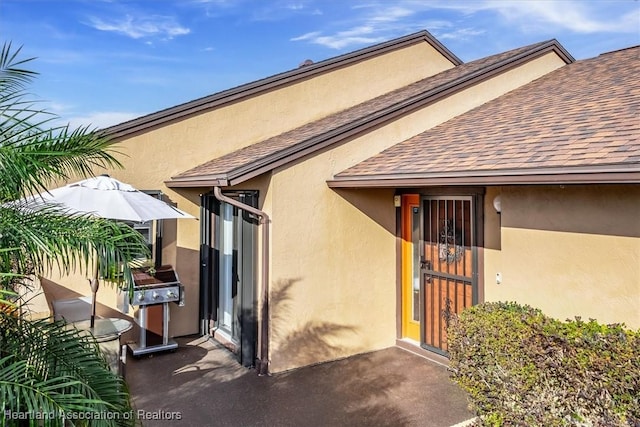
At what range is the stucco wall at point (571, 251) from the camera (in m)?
4.77

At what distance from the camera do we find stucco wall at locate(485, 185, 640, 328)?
4.77m

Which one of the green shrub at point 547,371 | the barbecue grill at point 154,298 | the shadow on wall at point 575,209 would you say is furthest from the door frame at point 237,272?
the shadow on wall at point 575,209

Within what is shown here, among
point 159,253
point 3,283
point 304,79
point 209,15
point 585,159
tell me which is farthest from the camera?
point 209,15

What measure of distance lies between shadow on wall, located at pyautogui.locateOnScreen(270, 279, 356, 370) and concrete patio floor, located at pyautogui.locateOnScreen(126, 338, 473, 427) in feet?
0.64

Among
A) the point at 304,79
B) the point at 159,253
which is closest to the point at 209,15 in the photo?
the point at 304,79

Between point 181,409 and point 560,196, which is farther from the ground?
point 560,196

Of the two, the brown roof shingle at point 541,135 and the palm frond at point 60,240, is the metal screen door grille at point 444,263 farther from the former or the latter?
the palm frond at point 60,240

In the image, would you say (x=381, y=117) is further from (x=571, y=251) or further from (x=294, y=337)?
(x=294, y=337)

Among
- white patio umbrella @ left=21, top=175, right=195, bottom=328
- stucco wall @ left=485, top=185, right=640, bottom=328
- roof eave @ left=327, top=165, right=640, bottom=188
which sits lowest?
stucco wall @ left=485, top=185, right=640, bottom=328

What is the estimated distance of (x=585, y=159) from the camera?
4.76 meters

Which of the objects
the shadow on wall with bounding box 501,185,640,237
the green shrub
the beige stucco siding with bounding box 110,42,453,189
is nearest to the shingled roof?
the beige stucco siding with bounding box 110,42,453,189

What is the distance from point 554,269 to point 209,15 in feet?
37.7

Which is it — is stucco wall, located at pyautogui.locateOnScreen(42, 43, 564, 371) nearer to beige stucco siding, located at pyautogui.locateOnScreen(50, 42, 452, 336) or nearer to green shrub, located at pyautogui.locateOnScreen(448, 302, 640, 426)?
beige stucco siding, located at pyautogui.locateOnScreen(50, 42, 452, 336)

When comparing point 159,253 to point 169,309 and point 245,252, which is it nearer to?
point 169,309
